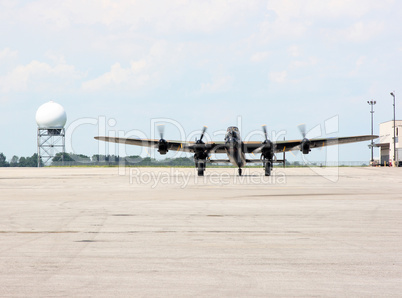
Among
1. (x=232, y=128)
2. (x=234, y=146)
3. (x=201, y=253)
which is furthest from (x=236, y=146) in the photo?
(x=201, y=253)

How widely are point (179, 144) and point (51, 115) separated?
5706 cm

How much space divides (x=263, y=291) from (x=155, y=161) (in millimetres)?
99153

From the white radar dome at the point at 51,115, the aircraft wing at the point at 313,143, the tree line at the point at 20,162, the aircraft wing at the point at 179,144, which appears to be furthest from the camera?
the tree line at the point at 20,162

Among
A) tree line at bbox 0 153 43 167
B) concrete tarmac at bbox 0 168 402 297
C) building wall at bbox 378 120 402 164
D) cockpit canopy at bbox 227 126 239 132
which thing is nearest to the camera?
concrete tarmac at bbox 0 168 402 297

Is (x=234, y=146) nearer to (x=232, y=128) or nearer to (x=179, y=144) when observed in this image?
(x=232, y=128)

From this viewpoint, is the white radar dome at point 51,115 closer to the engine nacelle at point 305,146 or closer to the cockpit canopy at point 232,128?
the cockpit canopy at point 232,128

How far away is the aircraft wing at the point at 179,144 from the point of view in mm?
41469

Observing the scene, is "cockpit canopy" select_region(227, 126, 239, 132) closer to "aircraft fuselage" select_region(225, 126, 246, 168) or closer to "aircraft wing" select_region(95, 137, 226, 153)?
"aircraft fuselage" select_region(225, 126, 246, 168)

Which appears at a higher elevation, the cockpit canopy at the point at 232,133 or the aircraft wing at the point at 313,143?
the cockpit canopy at the point at 232,133

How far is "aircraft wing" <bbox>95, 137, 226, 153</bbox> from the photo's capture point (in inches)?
1633

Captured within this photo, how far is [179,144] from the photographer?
153ft

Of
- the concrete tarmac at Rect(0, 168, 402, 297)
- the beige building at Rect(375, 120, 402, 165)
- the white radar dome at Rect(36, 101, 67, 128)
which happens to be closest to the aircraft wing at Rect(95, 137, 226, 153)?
the concrete tarmac at Rect(0, 168, 402, 297)

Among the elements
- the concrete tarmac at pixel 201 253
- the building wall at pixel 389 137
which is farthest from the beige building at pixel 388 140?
the concrete tarmac at pixel 201 253

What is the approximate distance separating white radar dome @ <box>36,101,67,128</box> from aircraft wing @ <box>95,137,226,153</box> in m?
49.1
